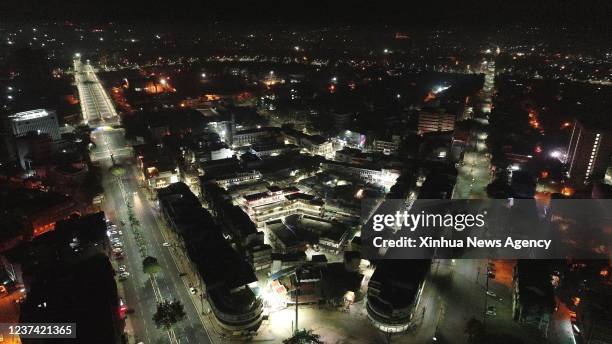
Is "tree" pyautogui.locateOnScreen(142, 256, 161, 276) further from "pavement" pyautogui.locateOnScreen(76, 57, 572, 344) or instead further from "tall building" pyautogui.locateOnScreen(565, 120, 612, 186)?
"tall building" pyautogui.locateOnScreen(565, 120, 612, 186)

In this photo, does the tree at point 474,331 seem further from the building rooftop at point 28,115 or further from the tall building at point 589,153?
the building rooftop at point 28,115

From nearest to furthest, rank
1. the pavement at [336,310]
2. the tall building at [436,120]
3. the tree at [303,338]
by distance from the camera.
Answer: the tree at [303,338]
the pavement at [336,310]
the tall building at [436,120]

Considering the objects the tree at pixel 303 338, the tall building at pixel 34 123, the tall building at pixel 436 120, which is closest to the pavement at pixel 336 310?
the tree at pixel 303 338

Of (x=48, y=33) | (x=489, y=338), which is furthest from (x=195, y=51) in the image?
(x=489, y=338)

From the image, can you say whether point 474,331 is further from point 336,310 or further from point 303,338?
point 303,338

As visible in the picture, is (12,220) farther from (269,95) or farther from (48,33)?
(48,33)

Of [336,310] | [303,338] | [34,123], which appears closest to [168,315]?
[303,338]

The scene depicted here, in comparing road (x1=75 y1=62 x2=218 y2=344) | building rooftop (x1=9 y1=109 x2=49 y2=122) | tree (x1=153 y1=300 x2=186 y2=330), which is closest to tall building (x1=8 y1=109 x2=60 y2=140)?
building rooftop (x1=9 y1=109 x2=49 y2=122)
